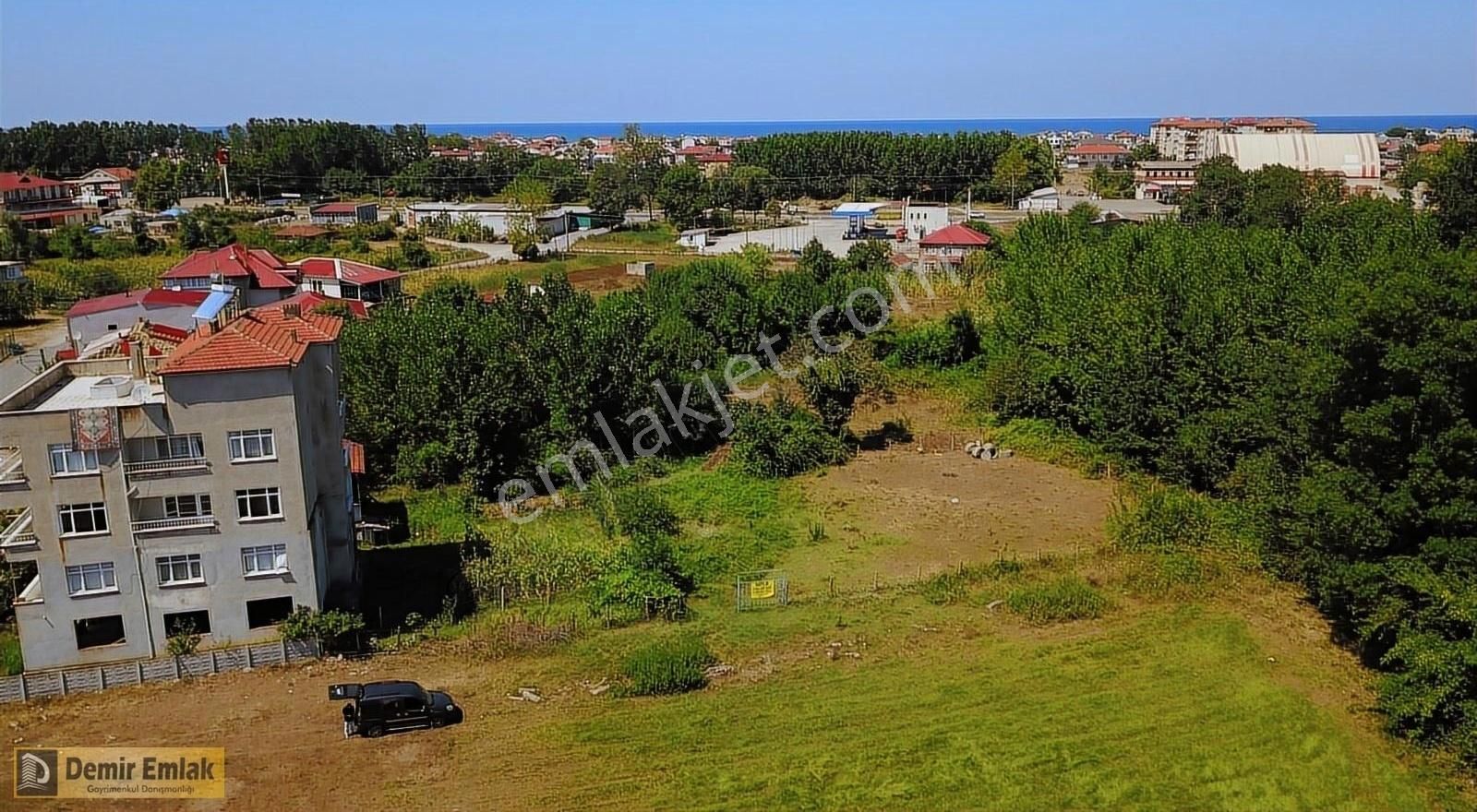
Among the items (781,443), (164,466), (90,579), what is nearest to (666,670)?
(164,466)

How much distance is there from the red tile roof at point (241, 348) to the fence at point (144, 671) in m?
4.84

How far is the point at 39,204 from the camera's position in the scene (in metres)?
74.4

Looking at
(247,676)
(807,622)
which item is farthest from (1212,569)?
(247,676)

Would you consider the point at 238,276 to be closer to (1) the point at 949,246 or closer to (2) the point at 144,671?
(2) the point at 144,671

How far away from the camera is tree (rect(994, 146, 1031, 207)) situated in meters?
86.1

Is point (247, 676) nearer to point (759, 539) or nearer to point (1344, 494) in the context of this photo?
point (759, 539)

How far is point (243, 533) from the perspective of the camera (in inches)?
746

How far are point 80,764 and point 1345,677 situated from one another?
1994cm

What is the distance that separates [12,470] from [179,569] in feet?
10.1

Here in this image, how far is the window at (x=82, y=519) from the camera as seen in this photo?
59.4ft

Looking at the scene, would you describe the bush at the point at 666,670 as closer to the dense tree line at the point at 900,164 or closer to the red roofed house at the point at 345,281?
the red roofed house at the point at 345,281

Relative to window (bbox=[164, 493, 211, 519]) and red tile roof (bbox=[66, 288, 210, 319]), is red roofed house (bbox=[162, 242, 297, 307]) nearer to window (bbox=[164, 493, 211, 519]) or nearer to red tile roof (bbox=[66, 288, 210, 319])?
red tile roof (bbox=[66, 288, 210, 319])

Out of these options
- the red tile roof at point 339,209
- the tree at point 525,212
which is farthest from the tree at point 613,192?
the red tile roof at point 339,209

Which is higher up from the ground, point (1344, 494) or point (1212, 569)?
point (1344, 494)
